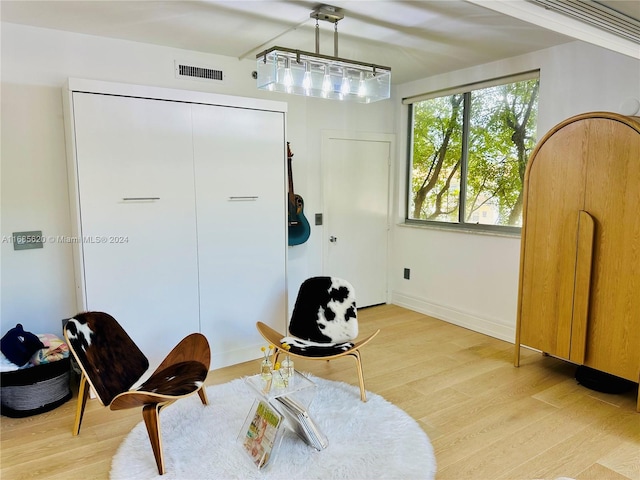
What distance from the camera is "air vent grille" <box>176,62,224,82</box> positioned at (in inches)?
138

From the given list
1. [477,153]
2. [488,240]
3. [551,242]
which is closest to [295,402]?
[551,242]

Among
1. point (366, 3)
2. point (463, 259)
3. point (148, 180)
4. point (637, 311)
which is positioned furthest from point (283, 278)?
point (637, 311)

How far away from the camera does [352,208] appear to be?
15.6ft

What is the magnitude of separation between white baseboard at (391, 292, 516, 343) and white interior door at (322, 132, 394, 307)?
276 millimetres

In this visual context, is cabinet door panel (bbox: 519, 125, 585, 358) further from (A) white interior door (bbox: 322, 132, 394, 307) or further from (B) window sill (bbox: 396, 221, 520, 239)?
(A) white interior door (bbox: 322, 132, 394, 307)

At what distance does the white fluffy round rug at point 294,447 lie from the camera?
2160 millimetres

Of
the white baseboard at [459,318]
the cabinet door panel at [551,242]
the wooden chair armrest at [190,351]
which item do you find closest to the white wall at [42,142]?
the wooden chair armrest at [190,351]

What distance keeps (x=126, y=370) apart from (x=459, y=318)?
3.13 metres

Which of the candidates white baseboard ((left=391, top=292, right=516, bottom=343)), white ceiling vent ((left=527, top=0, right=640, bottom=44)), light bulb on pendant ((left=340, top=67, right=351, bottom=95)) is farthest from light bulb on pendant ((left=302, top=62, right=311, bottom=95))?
white baseboard ((left=391, top=292, right=516, bottom=343))

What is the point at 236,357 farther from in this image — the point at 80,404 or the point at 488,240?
the point at 488,240

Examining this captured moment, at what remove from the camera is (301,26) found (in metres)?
2.95

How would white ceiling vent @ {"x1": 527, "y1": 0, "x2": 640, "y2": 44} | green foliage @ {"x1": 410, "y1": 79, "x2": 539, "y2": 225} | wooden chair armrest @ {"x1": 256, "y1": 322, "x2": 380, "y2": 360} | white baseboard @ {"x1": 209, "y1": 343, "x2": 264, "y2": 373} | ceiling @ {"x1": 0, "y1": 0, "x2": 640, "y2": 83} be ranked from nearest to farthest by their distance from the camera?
white ceiling vent @ {"x1": 527, "y1": 0, "x2": 640, "y2": 44}, ceiling @ {"x1": 0, "y1": 0, "x2": 640, "y2": 83}, wooden chair armrest @ {"x1": 256, "y1": 322, "x2": 380, "y2": 360}, white baseboard @ {"x1": 209, "y1": 343, "x2": 264, "y2": 373}, green foliage @ {"x1": 410, "y1": 79, "x2": 539, "y2": 225}

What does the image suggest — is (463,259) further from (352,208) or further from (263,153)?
(263,153)

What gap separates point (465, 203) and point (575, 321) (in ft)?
5.55
